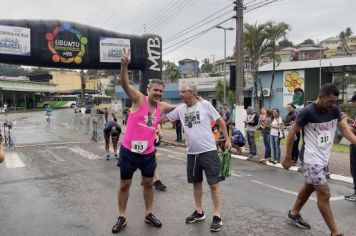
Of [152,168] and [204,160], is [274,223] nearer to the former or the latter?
[204,160]

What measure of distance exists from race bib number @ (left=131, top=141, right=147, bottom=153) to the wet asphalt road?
40.5 inches

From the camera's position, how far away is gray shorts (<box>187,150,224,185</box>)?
552cm

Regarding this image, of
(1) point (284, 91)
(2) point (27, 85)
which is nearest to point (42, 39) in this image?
(1) point (284, 91)

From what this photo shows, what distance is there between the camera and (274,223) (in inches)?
224

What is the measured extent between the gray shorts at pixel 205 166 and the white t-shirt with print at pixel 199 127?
72 mm

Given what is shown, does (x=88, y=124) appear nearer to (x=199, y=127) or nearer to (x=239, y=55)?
(x=239, y=55)

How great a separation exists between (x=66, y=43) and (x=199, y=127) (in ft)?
34.8

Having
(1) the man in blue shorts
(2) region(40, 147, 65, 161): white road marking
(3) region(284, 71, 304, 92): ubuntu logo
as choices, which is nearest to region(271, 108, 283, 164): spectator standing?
(2) region(40, 147, 65, 161): white road marking

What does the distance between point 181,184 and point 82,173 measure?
286 centimetres

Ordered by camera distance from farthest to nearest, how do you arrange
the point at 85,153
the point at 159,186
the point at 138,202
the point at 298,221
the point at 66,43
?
the point at 66,43 < the point at 85,153 < the point at 159,186 < the point at 138,202 < the point at 298,221

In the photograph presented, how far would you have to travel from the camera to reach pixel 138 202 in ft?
22.7

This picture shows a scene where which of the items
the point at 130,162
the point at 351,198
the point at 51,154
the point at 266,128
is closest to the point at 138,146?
the point at 130,162

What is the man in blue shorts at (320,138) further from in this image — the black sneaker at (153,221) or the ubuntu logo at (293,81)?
the ubuntu logo at (293,81)

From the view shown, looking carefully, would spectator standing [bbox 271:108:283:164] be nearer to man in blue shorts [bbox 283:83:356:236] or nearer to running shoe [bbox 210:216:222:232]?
man in blue shorts [bbox 283:83:356:236]
